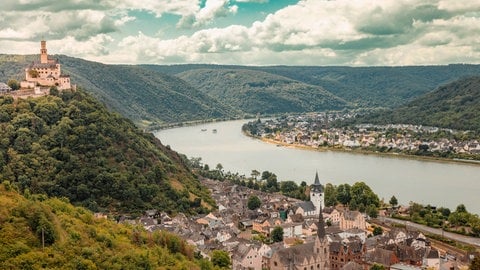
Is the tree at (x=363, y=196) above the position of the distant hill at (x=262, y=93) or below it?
below

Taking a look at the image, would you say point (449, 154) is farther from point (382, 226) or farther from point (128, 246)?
point (128, 246)

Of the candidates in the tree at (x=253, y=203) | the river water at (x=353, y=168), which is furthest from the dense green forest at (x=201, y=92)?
the tree at (x=253, y=203)

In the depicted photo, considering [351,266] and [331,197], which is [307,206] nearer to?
[331,197]

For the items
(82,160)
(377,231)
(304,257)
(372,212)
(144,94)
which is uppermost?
(144,94)

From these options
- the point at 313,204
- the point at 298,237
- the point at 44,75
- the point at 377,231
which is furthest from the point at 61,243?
the point at 44,75

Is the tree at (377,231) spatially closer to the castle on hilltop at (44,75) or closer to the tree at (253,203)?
the tree at (253,203)

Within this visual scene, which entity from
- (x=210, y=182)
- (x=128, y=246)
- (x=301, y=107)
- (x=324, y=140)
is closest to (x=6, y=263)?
(x=128, y=246)

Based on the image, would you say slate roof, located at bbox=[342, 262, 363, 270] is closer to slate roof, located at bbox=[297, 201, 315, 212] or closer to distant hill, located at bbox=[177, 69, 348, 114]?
slate roof, located at bbox=[297, 201, 315, 212]
